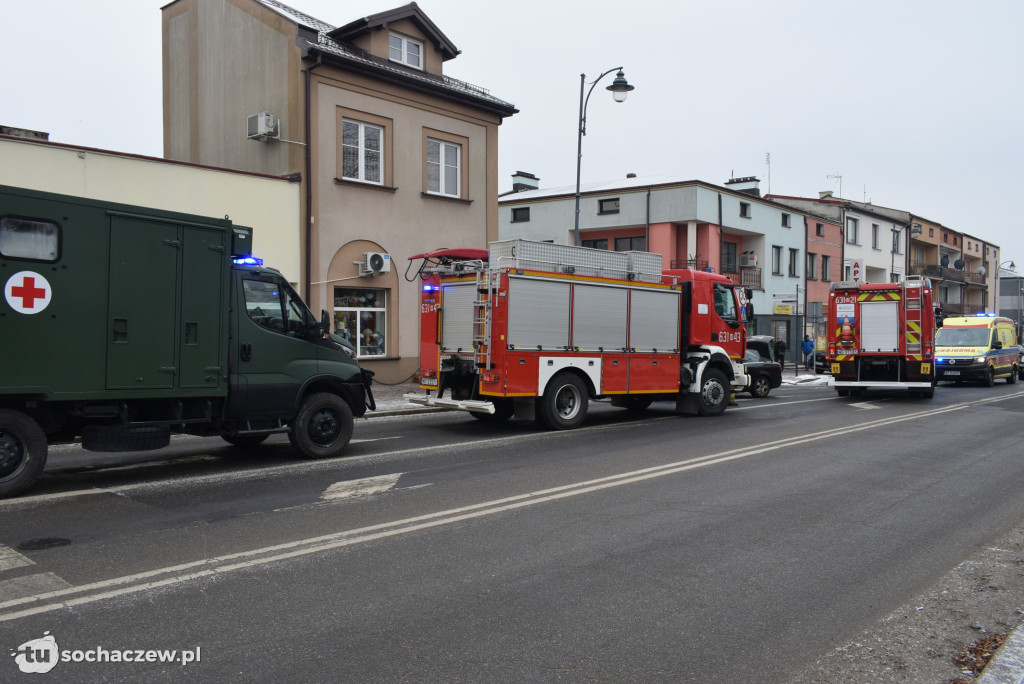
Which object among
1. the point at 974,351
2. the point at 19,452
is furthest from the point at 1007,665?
the point at 974,351

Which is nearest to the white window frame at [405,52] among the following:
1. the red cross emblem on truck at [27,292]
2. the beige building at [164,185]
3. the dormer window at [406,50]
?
the dormer window at [406,50]

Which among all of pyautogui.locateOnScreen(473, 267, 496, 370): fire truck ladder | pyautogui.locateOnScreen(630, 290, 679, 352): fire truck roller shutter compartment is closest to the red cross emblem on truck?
pyautogui.locateOnScreen(473, 267, 496, 370): fire truck ladder

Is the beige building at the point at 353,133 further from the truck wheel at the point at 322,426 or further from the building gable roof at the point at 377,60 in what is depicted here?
the truck wheel at the point at 322,426

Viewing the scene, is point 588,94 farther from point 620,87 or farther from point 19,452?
point 19,452

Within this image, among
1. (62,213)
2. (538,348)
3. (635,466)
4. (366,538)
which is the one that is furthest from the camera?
(538,348)

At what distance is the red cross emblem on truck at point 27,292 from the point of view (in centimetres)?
717

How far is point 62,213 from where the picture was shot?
7465mm

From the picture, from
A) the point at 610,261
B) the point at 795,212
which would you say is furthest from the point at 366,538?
the point at 795,212

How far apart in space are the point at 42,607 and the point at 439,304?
927 cm

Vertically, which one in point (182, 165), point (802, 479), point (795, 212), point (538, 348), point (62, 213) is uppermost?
point (795, 212)

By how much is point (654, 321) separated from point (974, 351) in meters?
17.7

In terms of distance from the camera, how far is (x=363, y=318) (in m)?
19.6

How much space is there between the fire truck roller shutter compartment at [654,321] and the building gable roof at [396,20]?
11.0 meters

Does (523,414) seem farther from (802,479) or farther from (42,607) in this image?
(42,607)
